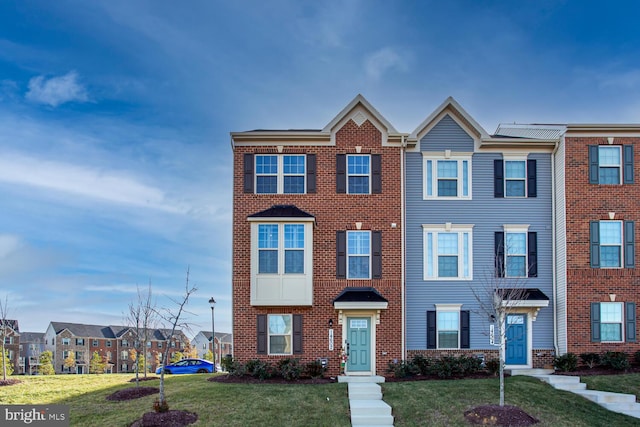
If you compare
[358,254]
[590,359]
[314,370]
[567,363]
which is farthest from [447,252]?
[314,370]

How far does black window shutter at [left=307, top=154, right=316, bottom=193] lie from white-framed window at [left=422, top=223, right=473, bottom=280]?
426 cm

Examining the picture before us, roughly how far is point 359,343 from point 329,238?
151 inches

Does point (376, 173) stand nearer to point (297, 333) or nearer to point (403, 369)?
point (297, 333)

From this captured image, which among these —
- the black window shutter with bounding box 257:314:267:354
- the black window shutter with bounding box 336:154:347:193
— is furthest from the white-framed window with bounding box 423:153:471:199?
the black window shutter with bounding box 257:314:267:354

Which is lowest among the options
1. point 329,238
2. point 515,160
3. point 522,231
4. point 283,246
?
point 283,246

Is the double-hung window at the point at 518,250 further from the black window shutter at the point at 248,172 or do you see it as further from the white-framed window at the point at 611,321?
the black window shutter at the point at 248,172

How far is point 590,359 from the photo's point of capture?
821 inches

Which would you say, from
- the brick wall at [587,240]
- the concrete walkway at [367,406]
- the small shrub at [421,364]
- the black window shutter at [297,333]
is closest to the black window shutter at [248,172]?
the black window shutter at [297,333]

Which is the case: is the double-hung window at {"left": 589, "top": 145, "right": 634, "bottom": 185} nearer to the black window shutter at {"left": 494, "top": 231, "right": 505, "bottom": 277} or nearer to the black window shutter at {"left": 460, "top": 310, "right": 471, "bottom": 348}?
the black window shutter at {"left": 494, "top": 231, "right": 505, "bottom": 277}

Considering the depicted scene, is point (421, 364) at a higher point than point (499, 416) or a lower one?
higher

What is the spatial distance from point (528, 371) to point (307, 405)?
9.02 meters

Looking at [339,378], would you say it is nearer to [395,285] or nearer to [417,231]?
[395,285]

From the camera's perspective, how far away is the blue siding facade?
70.8 feet

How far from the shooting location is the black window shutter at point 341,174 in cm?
2161
